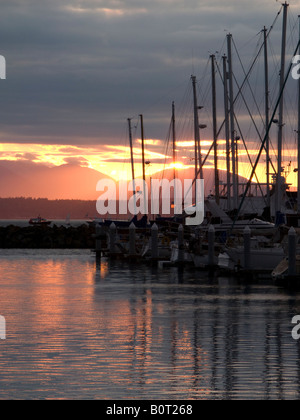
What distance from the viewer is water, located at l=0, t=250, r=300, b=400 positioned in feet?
59.7

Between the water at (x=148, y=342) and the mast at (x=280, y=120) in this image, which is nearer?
the water at (x=148, y=342)

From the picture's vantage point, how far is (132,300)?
120ft

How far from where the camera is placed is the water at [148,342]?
18.2 meters

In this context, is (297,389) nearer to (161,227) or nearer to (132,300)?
(132,300)
